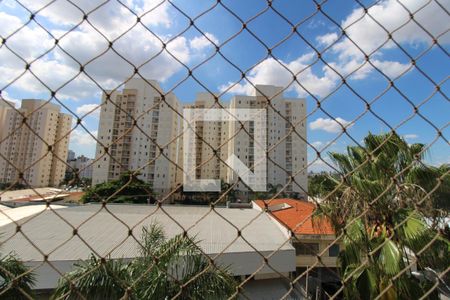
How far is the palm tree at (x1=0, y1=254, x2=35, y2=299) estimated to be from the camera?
1.79ft

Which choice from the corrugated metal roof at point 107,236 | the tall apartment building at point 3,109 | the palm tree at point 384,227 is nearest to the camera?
the tall apartment building at point 3,109

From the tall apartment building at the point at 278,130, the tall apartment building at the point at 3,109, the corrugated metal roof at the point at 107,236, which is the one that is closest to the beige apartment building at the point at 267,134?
the tall apartment building at the point at 278,130

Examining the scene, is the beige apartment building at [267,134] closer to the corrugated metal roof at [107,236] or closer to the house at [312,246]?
the corrugated metal roof at [107,236]

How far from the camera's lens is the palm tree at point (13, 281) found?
0.55m

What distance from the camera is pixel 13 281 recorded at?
56 cm

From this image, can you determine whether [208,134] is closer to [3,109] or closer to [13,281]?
[3,109]

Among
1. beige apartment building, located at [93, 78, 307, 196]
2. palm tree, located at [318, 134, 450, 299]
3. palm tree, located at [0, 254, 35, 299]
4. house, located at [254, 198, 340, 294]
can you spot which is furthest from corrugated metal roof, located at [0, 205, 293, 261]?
beige apartment building, located at [93, 78, 307, 196]

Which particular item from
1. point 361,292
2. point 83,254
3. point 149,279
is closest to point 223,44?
point 149,279

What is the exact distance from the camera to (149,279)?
240 cm

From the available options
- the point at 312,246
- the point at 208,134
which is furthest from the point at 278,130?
the point at 312,246

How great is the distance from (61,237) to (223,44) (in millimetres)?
7231

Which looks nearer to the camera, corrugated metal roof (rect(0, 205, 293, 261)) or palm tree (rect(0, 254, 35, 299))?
palm tree (rect(0, 254, 35, 299))

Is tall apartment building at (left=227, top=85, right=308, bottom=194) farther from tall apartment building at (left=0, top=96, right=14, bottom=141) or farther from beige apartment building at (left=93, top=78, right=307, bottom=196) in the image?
tall apartment building at (left=0, top=96, right=14, bottom=141)

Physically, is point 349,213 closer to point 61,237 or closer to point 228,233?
point 228,233
